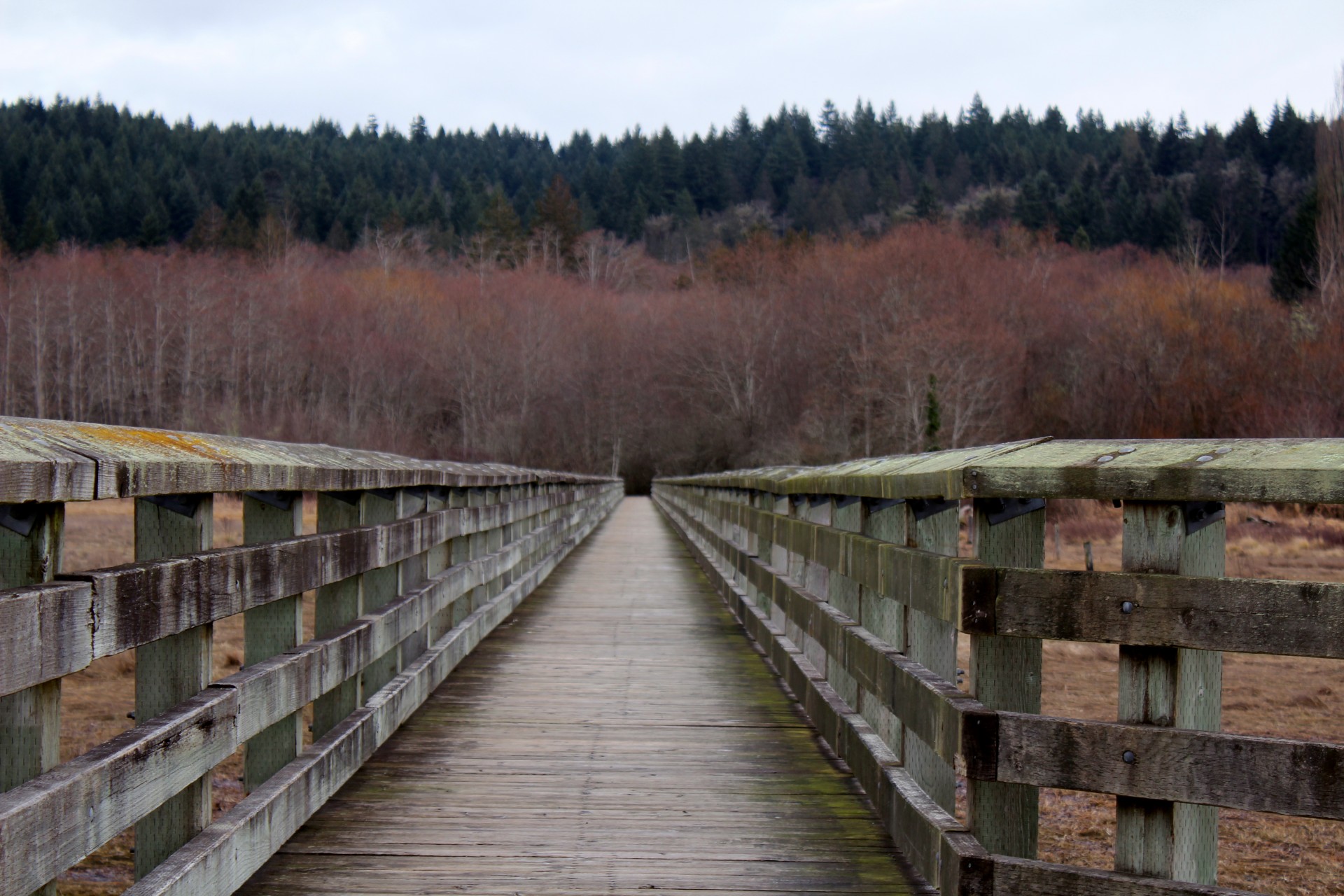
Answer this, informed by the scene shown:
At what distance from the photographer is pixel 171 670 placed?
107 inches

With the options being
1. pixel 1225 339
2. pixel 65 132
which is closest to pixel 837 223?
pixel 1225 339

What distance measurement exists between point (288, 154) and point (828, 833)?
116 meters

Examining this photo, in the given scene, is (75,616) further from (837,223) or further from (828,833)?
(837,223)

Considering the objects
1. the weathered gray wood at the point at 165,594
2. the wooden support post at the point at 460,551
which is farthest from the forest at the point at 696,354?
the weathered gray wood at the point at 165,594

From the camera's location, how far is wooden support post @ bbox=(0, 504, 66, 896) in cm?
203

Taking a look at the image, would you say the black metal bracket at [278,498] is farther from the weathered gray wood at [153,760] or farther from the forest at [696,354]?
the forest at [696,354]

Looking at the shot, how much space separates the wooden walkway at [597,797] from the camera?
3.41 m

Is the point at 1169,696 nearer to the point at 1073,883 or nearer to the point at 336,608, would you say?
the point at 1073,883

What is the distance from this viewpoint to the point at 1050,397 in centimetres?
5716

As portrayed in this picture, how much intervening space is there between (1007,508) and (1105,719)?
13.5 feet

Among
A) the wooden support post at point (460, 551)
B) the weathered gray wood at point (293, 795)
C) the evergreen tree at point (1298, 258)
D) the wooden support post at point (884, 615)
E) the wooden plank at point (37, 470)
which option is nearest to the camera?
the wooden plank at point (37, 470)

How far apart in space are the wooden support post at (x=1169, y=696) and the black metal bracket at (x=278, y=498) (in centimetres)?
240

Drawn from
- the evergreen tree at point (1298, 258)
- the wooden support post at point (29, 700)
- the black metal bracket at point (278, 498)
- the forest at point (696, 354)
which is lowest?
the wooden support post at point (29, 700)

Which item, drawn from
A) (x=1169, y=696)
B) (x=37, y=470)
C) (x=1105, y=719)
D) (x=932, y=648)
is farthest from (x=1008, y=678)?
(x=1105, y=719)
